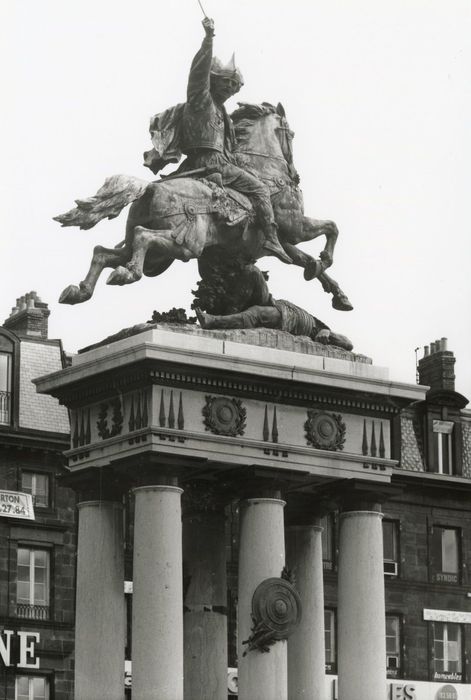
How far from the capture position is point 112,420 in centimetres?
3841

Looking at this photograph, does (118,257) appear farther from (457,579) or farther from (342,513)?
(457,579)

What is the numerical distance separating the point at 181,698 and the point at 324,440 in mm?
4665

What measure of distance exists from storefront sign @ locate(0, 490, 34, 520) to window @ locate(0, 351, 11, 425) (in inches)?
65.3

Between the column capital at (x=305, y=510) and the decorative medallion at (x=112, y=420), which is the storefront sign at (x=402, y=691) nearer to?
the column capital at (x=305, y=510)

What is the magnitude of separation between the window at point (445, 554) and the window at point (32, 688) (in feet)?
37.7

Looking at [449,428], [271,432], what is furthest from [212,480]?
[449,428]

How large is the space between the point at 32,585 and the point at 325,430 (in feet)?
Answer: 77.8

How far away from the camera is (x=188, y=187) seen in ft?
130

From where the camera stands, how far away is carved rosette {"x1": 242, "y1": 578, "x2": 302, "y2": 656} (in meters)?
38.0

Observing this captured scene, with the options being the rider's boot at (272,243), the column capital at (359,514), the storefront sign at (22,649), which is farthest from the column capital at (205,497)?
the storefront sign at (22,649)

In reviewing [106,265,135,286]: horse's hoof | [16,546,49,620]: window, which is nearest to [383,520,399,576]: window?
[16,546,49,620]: window

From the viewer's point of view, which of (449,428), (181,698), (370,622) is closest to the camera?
(181,698)

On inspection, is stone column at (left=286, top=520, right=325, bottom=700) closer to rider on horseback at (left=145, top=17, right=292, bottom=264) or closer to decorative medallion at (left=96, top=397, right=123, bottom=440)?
decorative medallion at (left=96, top=397, right=123, bottom=440)

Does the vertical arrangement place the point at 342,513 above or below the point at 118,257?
below
